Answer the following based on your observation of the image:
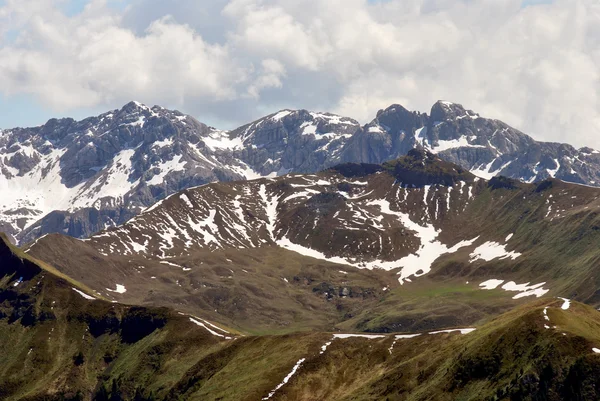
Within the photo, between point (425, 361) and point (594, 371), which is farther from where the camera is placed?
point (425, 361)

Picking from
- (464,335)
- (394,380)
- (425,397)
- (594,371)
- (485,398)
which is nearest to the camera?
(594,371)

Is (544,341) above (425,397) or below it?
above

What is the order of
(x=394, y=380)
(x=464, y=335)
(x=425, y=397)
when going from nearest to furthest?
(x=425, y=397) → (x=394, y=380) → (x=464, y=335)

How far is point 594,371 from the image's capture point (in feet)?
459

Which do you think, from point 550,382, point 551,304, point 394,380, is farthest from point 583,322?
point 394,380

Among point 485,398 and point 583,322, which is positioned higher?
point 583,322

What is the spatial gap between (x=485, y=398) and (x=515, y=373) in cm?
848

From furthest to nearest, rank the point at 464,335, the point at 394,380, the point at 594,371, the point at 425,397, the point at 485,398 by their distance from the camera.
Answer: the point at 464,335 → the point at 394,380 → the point at 425,397 → the point at 485,398 → the point at 594,371

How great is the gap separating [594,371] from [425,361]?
52148 mm

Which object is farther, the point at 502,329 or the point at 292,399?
the point at 292,399

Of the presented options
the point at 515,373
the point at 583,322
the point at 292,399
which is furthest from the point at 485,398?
the point at 292,399

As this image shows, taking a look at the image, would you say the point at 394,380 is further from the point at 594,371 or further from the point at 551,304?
the point at 594,371

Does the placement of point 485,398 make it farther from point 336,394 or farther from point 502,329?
Result: point 336,394

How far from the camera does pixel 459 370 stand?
541 ft
